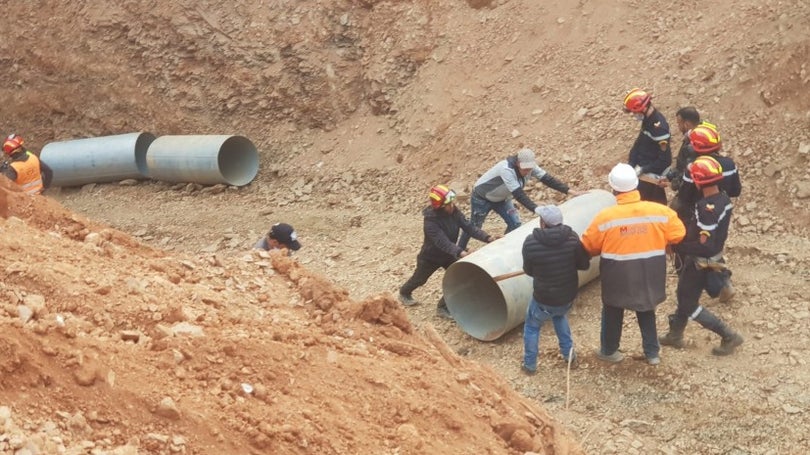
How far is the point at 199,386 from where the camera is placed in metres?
3.98

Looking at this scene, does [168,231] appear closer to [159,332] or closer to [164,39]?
[164,39]

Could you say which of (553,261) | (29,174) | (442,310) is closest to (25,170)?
(29,174)

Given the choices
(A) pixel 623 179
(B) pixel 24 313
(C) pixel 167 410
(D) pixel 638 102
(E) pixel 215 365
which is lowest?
(D) pixel 638 102

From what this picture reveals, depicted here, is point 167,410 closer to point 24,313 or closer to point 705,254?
point 24,313

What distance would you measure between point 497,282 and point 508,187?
4.91 feet

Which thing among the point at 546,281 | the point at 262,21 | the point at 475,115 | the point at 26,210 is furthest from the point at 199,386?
the point at 262,21

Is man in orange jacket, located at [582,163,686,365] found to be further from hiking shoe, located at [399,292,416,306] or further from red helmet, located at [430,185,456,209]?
hiking shoe, located at [399,292,416,306]

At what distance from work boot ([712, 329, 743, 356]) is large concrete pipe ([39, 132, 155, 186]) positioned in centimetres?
990

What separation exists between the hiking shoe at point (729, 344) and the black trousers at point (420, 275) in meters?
2.72

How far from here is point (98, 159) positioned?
1376 cm

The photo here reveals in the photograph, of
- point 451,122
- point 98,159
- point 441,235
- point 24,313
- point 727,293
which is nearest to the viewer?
point 24,313

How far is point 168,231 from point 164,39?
155 inches

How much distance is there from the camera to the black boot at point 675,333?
284 inches

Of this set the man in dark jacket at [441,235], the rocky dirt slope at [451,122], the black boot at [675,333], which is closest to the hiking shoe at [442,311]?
the man in dark jacket at [441,235]
